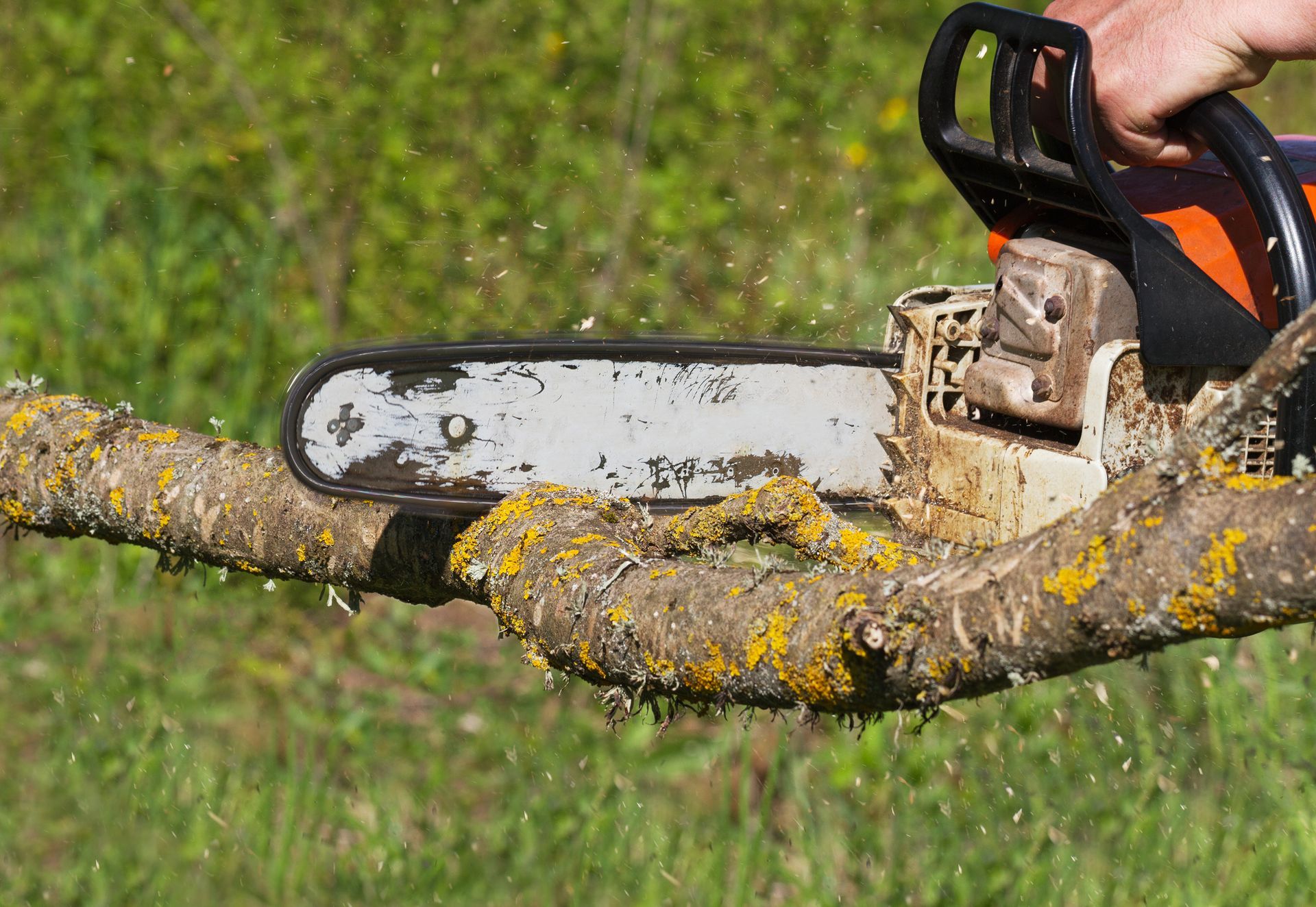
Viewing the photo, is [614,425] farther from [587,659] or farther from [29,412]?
[29,412]

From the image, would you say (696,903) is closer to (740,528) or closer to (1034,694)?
(1034,694)

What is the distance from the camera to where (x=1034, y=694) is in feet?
11.1

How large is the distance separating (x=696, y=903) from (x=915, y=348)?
1.92m

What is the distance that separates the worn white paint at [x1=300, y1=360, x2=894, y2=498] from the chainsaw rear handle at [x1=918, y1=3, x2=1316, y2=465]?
48 cm

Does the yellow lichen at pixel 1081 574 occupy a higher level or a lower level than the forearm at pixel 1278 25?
Answer: lower

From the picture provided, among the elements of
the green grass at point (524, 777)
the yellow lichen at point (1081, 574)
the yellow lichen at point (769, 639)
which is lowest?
the green grass at point (524, 777)

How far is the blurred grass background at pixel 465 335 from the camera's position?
316 centimetres

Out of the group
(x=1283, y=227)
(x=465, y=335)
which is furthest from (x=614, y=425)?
(x=1283, y=227)

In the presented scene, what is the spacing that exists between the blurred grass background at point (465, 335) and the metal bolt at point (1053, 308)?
2.26 feet

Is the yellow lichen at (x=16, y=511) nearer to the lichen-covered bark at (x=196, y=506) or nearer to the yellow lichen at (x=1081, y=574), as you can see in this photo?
the lichen-covered bark at (x=196, y=506)

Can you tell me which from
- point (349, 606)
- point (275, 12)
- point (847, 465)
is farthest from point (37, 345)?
point (847, 465)

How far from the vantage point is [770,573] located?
46.4 inches

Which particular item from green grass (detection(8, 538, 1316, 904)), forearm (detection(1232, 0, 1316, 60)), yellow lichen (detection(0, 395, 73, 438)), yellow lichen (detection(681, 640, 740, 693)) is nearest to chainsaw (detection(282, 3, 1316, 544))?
forearm (detection(1232, 0, 1316, 60))

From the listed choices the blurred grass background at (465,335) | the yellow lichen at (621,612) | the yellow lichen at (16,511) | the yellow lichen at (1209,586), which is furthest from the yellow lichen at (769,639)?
the yellow lichen at (16,511)
